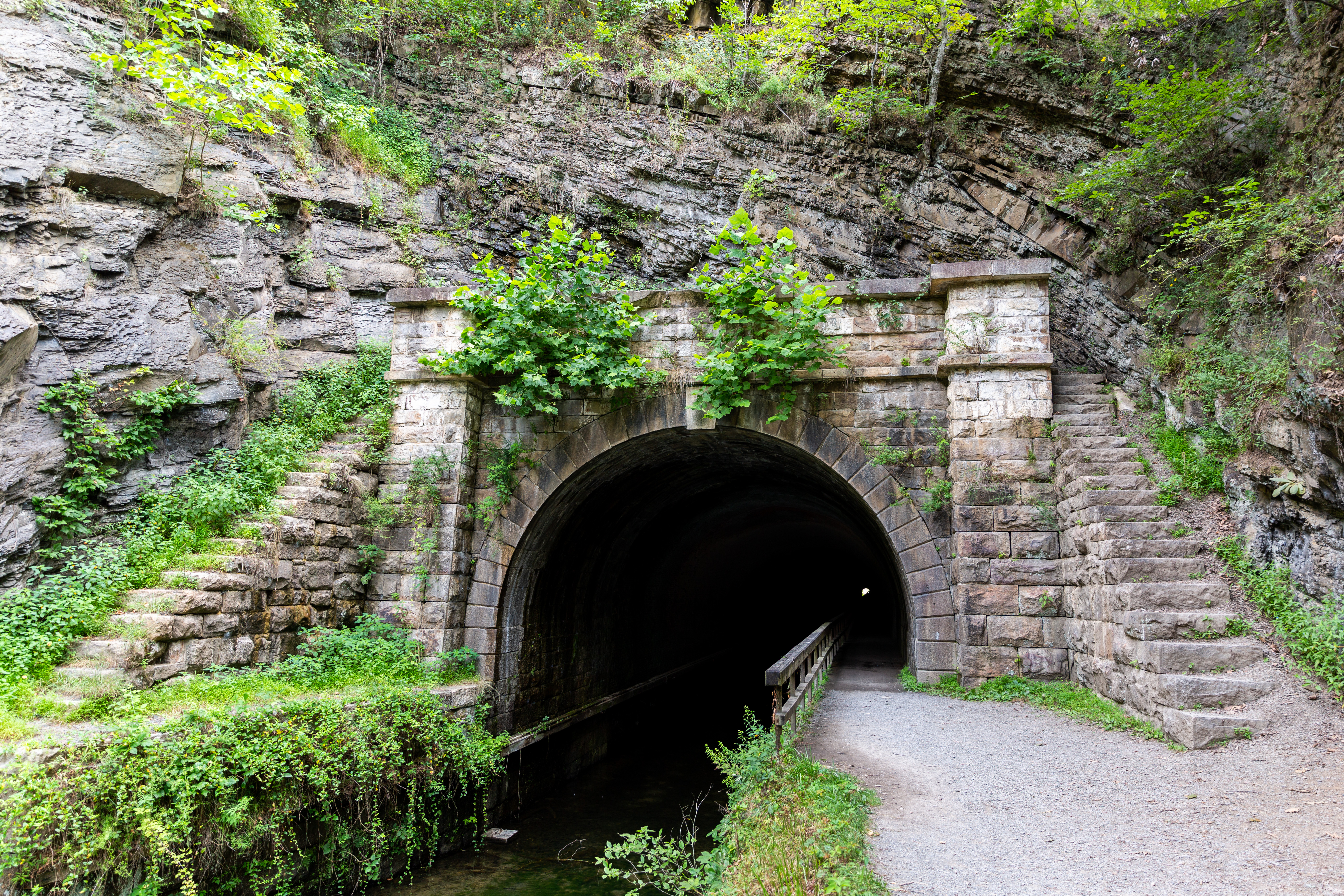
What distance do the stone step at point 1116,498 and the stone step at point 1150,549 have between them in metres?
0.47

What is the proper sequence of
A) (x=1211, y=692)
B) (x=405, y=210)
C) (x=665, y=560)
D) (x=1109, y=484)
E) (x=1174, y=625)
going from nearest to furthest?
(x=1211, y=692)
(x=1174, y=625)
(x=1109, y=484)
(x=405, y=210)
(x=665, y=560)

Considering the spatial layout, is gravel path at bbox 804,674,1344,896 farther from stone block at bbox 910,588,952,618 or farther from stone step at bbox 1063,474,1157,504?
stone step at bbox 1063,474,1157,504

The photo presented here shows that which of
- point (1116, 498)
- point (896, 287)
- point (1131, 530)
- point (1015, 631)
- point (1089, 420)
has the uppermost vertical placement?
point (896, 287)

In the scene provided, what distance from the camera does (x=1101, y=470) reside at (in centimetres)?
666

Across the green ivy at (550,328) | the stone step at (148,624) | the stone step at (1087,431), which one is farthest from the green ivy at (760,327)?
the stone step at (148,624)

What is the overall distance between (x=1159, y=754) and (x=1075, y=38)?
11262 millimetres

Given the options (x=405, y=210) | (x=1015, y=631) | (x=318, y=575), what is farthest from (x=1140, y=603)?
(x=405, y=210)

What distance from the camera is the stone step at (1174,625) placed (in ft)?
17.3

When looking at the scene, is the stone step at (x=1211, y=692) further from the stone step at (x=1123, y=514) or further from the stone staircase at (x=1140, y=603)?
the stone step at (x=1123, y=514)

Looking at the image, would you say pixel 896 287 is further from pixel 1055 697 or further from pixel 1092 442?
pixel 1055 697

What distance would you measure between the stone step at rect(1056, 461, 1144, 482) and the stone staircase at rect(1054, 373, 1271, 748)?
1cm

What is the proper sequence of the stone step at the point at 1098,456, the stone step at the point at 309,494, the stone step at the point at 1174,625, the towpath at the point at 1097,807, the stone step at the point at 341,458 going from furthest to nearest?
the stone step at the point at 341,458 < the stone step at the point at 309,494 < the stone step at the point at 1098,456 < the stone step at the point at 1174,625 < the towpath at the point at 1097,807

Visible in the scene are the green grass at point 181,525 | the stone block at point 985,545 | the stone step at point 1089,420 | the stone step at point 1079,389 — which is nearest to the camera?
the green grass at point 181,525

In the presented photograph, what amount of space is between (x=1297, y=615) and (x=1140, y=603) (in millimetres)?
1009
